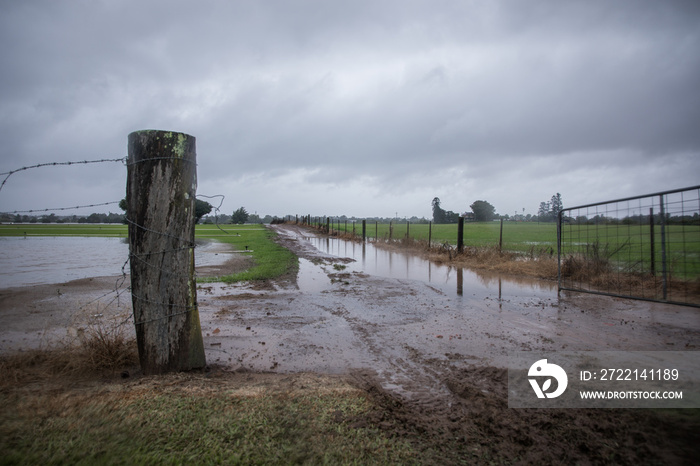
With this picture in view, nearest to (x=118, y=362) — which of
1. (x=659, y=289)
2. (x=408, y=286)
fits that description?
(x=408, y=286)

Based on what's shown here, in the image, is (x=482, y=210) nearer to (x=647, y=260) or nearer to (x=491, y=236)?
(x=491, y=236)

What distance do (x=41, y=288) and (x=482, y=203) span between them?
8797 cm

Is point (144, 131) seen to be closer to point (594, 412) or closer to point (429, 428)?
point (429, 428)

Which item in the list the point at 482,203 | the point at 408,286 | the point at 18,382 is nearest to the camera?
the point at 18,382

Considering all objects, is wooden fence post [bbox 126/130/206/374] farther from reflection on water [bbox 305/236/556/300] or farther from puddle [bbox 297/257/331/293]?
reflection on water [bbox 305/236/556/300]

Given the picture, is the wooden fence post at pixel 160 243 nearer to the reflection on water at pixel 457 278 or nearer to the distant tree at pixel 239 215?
the reflection on water at pixel 457 278

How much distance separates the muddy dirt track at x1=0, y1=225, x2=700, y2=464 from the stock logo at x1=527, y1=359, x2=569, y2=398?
0.96 feet

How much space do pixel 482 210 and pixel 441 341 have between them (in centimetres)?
8647

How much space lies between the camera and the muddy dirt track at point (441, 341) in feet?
8.14

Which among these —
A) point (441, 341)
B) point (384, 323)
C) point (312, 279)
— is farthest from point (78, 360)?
point (312, 279)

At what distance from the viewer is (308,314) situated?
21.4ft

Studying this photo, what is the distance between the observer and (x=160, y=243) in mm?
3436

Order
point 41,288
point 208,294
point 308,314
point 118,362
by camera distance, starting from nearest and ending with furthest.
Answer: point 118,362 < point 308,314 < point 208,294 < point 41,288

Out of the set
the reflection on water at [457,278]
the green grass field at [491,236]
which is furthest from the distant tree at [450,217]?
the reflection on water at [457,278]
